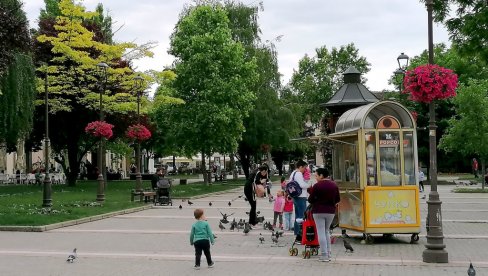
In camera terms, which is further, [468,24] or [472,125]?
[472,125]

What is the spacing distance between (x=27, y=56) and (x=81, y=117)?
727cm

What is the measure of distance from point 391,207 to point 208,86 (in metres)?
26.7

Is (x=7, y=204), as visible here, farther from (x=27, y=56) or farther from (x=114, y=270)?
(x=114, y=270)

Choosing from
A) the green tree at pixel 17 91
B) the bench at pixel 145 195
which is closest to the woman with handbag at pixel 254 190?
the bench at pixel 145 195

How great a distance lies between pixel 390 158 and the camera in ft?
48.0

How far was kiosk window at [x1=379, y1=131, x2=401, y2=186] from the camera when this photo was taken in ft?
47.8

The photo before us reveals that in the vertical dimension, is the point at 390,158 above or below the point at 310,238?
above

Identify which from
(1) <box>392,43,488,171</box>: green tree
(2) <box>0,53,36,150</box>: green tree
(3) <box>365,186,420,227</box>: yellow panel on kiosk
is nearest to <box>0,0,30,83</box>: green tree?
(2) <box>0,53,36,150</box>: green tree

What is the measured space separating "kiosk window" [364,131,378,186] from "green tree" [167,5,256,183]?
2511cm

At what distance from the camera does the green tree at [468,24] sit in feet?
60.7

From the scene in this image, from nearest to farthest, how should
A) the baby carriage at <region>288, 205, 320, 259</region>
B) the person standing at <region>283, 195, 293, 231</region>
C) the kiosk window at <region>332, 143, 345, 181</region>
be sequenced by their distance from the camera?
the baby carriage at <region>288, 205, 320, 259</region> < the kiosk window at <region>332, 143, 345, 181</region> < the person standing at <region>283, 195, 293, 231</region>

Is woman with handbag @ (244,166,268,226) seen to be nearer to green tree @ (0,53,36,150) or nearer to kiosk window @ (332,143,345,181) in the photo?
kiosk window @ (332,143,345,181)

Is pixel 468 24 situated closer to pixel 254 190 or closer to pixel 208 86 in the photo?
pixel 254 190

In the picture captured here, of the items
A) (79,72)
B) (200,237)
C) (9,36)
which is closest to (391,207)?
(200,237)
